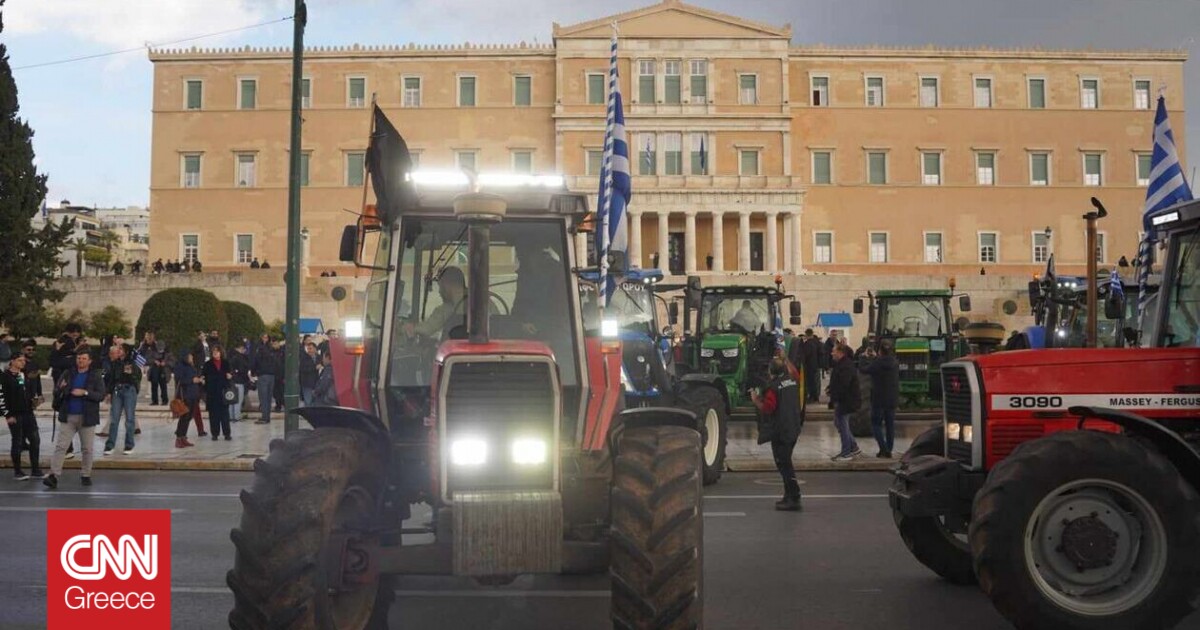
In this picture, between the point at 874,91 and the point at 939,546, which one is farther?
the point at 874,91

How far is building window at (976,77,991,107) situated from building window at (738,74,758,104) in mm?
14661

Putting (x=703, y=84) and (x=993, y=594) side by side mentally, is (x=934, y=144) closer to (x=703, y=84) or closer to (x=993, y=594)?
(x=703, y=84)

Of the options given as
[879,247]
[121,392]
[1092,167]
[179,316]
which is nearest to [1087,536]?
[121,392]

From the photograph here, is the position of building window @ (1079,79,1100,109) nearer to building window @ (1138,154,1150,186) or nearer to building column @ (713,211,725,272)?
building window @ (1138,154,1150,186)

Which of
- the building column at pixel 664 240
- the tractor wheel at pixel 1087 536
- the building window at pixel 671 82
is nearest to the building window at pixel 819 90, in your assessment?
the building window at pixel 671 82

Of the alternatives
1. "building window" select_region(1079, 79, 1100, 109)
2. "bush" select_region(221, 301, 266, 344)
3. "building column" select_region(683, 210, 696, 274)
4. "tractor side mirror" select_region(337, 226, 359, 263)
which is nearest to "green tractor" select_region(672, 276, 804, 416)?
"tractor side mirror" select_region(337, 226, 359, 263)

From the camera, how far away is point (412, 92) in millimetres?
69625

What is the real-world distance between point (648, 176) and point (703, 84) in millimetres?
7322

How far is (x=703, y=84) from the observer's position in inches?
2682

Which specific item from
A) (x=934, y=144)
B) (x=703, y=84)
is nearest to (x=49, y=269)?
(x=703, y=84)

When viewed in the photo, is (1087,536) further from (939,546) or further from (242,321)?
(242,321)

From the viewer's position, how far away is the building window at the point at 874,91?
69188 mm

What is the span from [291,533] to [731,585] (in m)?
3.78

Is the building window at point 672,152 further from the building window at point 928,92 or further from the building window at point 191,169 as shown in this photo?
the building window at point 191,169
